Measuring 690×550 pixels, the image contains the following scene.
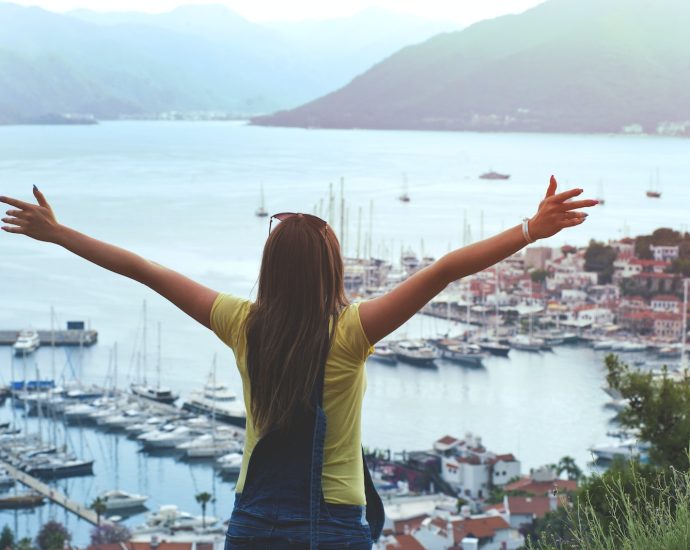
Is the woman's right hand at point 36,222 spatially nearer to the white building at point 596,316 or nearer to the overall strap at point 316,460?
the overall strap at point 316,460

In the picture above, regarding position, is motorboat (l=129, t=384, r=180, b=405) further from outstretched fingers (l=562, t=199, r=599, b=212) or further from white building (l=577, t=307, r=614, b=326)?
outstretched fingers (l=562, t=199, r=599, b=212)

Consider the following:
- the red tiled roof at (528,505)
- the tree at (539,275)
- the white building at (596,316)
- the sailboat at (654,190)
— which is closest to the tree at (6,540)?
the red tiled roof at (528,505)

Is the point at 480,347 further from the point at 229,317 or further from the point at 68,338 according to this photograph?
the point at 229,317

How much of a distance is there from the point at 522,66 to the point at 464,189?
24579 mm

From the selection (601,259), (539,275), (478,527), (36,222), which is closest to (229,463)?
(478,527)

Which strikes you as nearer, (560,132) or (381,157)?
(381,157)

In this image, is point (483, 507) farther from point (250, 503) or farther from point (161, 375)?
point (250, 503)

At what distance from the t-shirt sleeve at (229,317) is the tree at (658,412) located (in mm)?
2065

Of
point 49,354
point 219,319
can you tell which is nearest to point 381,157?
point 49,354

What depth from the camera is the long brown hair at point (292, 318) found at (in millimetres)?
739

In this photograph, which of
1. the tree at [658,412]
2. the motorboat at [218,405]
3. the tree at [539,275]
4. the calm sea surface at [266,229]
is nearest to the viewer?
the tree at [658,412]

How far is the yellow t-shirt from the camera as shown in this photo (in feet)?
2.42

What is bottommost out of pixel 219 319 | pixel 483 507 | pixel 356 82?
pixel 483 507

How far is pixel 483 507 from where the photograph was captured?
8.88 m
